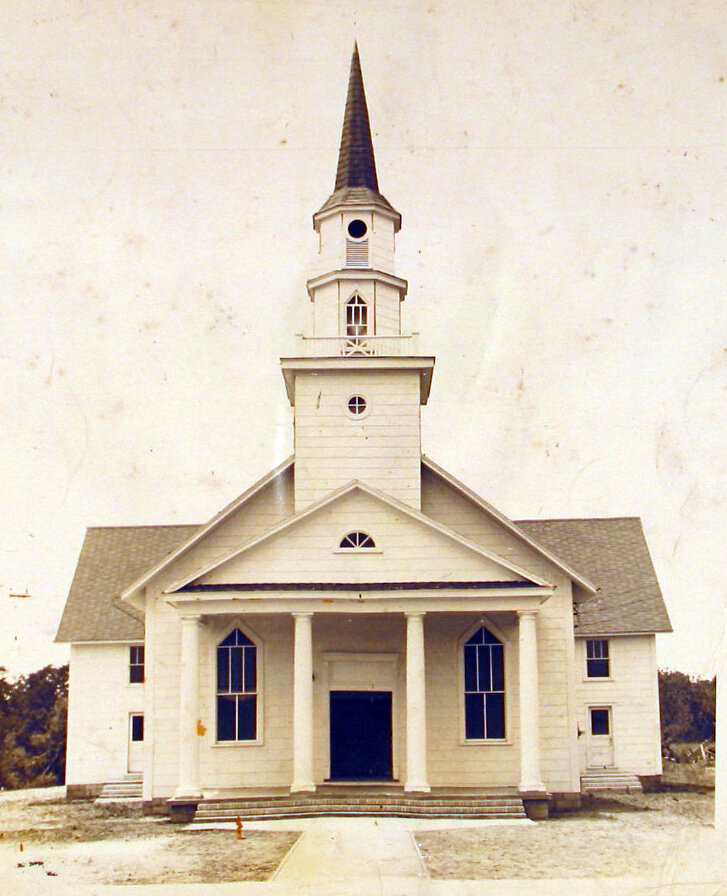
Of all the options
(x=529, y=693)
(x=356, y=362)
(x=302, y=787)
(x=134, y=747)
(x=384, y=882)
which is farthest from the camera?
(x=134, y=747)

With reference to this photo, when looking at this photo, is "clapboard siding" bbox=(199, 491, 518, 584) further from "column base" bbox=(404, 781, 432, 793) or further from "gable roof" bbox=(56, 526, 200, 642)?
"gable roof" bbox=(56, 526, 200, 642)

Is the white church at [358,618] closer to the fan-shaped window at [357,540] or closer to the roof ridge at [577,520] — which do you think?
the fan-shaped window at [357,540]

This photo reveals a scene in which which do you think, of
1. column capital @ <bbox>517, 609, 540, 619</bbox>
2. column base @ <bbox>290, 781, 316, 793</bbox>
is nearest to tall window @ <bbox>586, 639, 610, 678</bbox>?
column capital @ <bbox>517, 609, 540, 619</bbox>

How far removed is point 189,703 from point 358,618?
395 centimetres

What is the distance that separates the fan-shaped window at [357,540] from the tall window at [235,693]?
3.16 metres

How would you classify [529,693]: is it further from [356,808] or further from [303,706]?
[303,706]

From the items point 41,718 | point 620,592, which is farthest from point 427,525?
point 41,718

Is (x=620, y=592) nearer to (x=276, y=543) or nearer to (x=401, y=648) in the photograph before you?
(x=401, y=648)

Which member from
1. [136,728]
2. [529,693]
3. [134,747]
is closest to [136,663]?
[136,728]

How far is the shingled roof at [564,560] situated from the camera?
3123 cm

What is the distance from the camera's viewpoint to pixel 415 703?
22.0 meters

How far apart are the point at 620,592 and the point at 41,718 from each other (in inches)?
670

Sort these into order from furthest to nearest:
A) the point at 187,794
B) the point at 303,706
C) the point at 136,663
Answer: the point at 136,663, the point at 303,706, the point at 187,794

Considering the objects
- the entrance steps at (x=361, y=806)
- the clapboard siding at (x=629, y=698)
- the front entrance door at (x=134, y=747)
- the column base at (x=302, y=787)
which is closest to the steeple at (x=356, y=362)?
the column base at (x=302, y=787)
